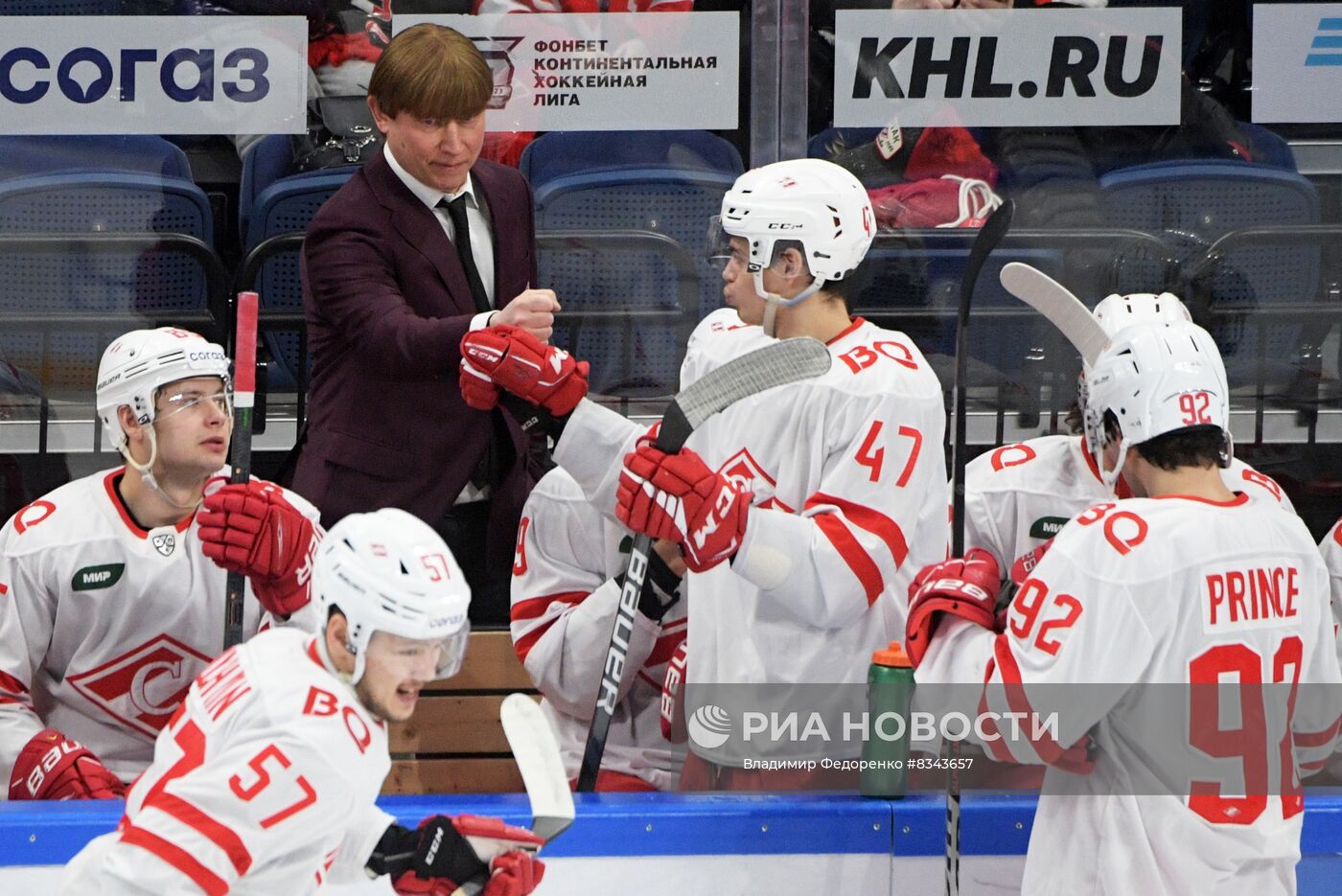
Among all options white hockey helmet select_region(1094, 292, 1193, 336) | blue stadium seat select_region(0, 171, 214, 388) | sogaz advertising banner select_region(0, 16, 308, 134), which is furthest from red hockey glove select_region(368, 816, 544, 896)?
sogaz advertising banner select_region(0, 16, 308, 134)

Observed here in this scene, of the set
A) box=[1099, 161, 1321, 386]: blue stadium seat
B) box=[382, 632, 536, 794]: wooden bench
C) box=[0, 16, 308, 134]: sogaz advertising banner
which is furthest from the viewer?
box=[1099, 161, 1321, 386]: blue stadium seat

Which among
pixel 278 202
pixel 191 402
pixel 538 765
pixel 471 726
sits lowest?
pixel 471 726

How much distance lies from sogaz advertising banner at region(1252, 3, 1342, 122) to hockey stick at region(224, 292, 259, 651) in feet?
6.95

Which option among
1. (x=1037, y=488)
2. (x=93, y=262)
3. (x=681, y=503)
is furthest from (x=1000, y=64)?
(x=93, y=262)

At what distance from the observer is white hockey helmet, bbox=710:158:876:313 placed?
7.59 ft

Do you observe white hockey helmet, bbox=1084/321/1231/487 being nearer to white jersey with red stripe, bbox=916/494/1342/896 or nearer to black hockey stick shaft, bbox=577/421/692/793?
white jersey with red stripe, bbox=916/494/1342/896

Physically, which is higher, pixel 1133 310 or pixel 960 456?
pixel 1133 310

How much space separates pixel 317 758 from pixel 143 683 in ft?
3.77

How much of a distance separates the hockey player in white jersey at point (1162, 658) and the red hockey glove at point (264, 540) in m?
0.89

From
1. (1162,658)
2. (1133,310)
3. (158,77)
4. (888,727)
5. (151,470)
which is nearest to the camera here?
(1162,658)

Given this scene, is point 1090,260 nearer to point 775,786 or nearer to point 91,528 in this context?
point 775,786

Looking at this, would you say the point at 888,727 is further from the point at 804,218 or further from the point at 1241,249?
the point at 1241,249

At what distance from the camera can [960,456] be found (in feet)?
7.76

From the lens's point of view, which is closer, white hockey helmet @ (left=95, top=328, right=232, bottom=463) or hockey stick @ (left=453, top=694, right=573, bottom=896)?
hockey stick @ (left=453, top=694, right=573, bottom=896)
